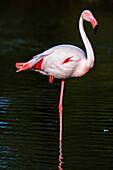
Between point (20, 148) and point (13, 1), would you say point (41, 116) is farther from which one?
point (13, 1)

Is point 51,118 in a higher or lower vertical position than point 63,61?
lower

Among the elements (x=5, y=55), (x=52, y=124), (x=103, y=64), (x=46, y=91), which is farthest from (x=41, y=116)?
(x=5, y=55)

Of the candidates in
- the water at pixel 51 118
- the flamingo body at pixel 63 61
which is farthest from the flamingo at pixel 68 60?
the water at pixel 51 118

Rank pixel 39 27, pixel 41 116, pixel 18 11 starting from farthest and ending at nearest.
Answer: pixel 18 11 < pixel 39 27 < pixel 41 116

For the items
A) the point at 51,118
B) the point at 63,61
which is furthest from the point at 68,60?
the point at 51,118

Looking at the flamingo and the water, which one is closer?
the water

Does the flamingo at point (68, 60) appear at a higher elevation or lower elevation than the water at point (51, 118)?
higher

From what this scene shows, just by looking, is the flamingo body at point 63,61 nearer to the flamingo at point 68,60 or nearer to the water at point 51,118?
the flamingo at point 68,60

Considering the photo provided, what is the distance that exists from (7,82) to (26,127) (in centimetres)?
395

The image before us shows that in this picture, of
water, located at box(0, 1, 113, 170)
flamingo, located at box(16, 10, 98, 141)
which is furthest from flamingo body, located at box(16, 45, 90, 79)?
water, located at box(0, 1, 113, 170)

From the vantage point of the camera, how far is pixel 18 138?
7367 mm

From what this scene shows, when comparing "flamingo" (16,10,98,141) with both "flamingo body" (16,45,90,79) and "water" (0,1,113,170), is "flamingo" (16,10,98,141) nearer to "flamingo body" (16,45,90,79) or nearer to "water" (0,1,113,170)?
"flamingo body" (16,45,90,79)

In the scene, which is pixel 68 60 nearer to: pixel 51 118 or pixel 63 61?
pixel 63 61

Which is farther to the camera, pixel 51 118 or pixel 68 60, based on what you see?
pixel 51 118
